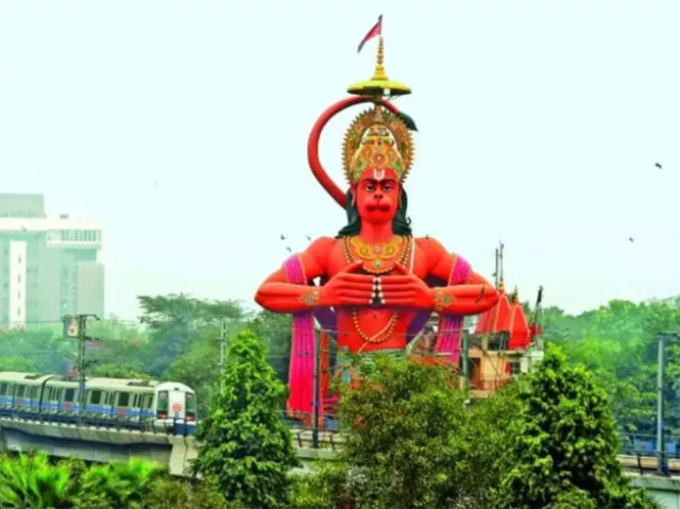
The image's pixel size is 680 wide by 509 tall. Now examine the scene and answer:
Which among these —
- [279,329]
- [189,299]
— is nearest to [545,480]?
[279,329]

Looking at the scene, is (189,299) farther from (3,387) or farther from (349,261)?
(349,261)

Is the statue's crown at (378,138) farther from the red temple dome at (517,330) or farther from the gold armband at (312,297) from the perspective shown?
the red temple dome at (517,330)

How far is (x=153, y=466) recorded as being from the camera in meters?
52.2

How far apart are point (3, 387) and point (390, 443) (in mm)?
43311

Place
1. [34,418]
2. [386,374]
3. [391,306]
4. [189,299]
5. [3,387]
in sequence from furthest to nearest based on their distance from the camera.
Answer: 1. [189,299]
2. [3,387]
3. [34,418]
4. [391,306]
5. [386,374]

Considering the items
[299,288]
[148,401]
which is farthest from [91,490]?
[148,401]

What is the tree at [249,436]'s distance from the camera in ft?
172

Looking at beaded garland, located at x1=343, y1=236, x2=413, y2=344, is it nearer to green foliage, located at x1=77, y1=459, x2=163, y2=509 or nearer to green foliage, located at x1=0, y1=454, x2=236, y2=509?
green foliage, located at x1=77, y1=459, x2=163, y2=509

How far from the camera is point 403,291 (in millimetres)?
55406

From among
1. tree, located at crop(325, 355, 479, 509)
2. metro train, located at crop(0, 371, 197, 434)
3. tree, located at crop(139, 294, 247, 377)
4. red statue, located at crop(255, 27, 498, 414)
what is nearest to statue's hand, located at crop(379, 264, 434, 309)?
red statue, located at crop(255, 27, 498, 414)

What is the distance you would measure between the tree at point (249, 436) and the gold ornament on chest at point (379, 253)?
407 cm

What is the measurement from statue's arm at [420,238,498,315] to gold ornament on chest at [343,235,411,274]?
0.72 metres

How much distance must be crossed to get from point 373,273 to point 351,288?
2.62ft

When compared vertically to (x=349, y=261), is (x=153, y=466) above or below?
below
